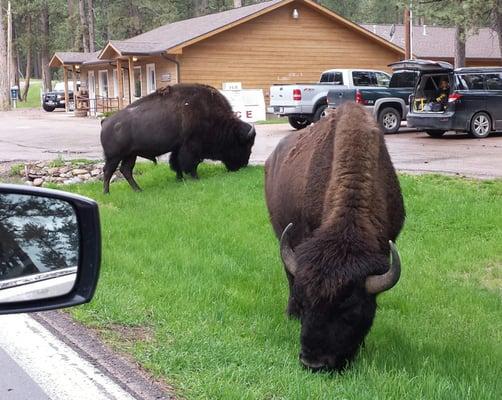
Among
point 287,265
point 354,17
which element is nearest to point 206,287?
point 287,265

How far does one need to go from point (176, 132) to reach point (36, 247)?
35.1 feet

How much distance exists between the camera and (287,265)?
4883mm

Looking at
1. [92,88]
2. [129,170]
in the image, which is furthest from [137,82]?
[129,170]

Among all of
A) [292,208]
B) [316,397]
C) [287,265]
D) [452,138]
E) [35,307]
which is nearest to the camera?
[35,307]

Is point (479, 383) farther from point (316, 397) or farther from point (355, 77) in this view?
point (355, 77)

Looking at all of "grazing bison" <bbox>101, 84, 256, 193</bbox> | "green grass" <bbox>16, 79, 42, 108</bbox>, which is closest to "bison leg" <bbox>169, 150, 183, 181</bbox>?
"grazing bison" <bbox>101, 84, 256, 193</bbox>

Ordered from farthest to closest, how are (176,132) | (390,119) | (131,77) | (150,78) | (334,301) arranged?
(150,78)
(131,77)
(390,119)
(176,132)
(334,301)

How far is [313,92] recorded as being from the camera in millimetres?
24453

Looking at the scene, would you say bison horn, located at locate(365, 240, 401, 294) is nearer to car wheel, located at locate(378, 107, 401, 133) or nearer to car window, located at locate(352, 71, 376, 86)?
car wheel, located at locate(378, 107, 401, 133)

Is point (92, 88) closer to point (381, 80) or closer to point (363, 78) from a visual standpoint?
point (363, 78)

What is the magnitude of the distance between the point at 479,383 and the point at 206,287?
2909 mm

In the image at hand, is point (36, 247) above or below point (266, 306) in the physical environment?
above

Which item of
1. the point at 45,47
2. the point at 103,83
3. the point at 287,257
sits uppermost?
the point at 45,47

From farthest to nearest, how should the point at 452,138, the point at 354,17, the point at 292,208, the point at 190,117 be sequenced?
the point at 354,17 < the point at 452,138 < the point at 190,117 < the point at 292,208
